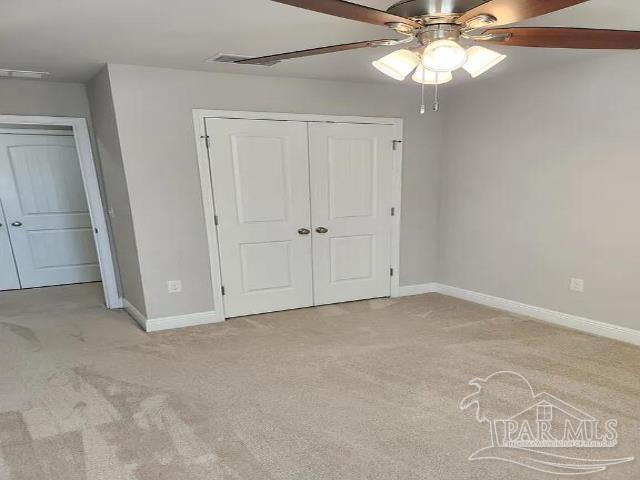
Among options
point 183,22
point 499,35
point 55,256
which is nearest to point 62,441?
point 183,22

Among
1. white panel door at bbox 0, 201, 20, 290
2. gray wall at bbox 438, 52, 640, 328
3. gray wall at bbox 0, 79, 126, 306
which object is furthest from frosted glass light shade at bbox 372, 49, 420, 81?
white panel door at bbox 0, 201, 20, 290

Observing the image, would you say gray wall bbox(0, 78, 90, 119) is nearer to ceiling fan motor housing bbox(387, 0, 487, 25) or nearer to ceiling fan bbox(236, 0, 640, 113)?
ceiling fan bbox(236, 0, 640, 113)

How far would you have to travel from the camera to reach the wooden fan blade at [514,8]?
1.31m

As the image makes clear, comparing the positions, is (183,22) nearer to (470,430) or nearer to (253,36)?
(253,36)

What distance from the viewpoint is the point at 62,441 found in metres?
2.05

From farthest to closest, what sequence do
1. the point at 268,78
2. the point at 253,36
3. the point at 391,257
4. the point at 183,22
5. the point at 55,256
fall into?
1. the point at 55,256
2. the point at 391,257
3. the point at 268,78
4. the point at 253,36
5. the point at 183,22

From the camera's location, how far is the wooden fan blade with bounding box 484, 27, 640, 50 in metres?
1.59

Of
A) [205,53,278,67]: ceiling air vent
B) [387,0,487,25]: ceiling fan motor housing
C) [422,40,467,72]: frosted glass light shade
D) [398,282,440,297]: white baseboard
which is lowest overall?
[398,282,440,297]: white baseboard

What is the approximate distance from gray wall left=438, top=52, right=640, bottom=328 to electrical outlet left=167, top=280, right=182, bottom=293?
2911 millimetres

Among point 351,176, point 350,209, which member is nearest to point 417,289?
point 350,209

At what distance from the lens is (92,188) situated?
13.0 feet

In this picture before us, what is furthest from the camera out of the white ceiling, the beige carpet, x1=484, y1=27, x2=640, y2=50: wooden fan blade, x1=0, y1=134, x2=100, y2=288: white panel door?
x1=0, y1=134, x2=100, y2=288: white panel door

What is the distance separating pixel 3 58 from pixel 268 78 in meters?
1.95

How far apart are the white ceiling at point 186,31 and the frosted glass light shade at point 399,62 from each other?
0.26 meters
